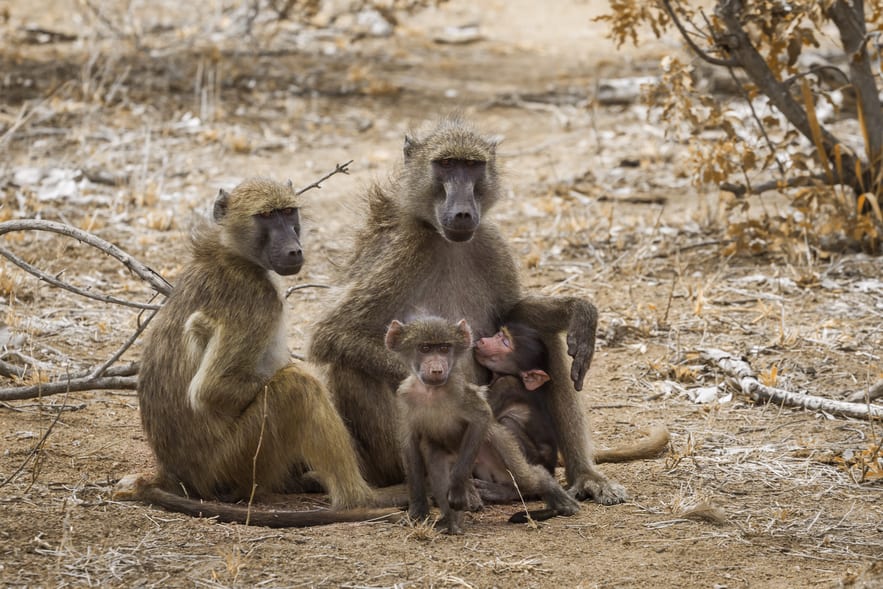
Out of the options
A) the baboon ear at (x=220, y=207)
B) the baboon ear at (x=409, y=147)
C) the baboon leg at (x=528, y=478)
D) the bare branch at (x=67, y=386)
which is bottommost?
the baboon leg at (x=528, y=478)

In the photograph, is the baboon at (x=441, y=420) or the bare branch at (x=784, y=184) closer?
the baboon at (x=441, y=420)

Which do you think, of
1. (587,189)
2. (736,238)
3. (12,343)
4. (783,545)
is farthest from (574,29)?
(783,545)

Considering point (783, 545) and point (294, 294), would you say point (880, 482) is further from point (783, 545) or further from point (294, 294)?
point (294, 294)

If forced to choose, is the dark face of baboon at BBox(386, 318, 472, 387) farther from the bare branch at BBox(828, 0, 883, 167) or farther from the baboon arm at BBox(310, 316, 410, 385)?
the bare branch at BBox(828, 0, 883, 167)

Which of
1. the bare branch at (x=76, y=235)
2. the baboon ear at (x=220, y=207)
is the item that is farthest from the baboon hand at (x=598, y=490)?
the bare branch at (x=76, y=235)

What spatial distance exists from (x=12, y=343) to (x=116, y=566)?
8.06 ft

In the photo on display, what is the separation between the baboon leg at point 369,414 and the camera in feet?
14.9

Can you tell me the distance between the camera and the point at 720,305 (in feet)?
22.1

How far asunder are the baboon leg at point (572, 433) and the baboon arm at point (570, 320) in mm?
100

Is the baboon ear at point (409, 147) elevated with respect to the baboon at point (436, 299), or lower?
elevated

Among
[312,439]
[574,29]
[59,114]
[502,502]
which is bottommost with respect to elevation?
[502,502]

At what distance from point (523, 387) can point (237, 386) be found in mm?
1237

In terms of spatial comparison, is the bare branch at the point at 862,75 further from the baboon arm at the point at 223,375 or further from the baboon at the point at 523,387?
the baboon arm at the point at 223,375

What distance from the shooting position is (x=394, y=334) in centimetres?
415
